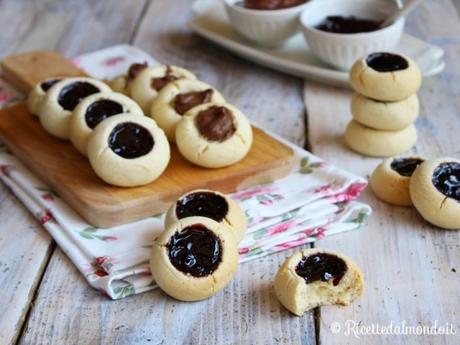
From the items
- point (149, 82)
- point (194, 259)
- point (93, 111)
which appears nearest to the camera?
point (194, 259)

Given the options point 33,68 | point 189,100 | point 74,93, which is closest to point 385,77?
point 189,100

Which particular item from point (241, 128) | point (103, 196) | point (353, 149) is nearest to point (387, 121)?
point (353, 149)

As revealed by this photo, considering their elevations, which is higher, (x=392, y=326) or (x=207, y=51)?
(x=392, y=326)

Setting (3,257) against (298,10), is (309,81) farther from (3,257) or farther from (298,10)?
(3,257)

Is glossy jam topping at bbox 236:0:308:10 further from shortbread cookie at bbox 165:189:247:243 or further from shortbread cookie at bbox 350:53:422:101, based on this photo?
shortbread cookie at bbox 165:189:247:243

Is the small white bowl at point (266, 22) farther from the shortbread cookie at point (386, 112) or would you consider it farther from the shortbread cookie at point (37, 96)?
the shortbread cookie at point (37, 96)

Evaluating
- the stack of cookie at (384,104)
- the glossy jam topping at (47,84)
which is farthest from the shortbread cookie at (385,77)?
the glossy jam topping at (47,84)

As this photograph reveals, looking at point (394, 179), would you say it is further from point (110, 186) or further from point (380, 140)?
point (110, 186)
